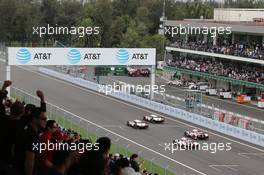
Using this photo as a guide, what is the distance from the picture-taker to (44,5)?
48969 mm

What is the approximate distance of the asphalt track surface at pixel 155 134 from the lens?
15211 mm

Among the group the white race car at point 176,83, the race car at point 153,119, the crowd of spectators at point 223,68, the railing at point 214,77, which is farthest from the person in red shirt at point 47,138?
the white race car at point 176,83

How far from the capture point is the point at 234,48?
31594 millimetres

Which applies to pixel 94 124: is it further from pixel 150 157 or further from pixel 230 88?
pixel 230 88

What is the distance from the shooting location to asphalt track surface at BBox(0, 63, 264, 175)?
15211 millimetres

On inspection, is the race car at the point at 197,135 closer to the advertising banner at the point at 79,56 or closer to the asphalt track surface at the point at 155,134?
the asphalt track surface at the point at 155,134

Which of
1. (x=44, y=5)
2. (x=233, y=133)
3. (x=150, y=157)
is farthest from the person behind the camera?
(x=44, y=5)

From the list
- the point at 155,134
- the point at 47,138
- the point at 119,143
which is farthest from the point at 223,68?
the point at 47,138

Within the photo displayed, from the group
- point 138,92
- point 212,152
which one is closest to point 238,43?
point 138,92

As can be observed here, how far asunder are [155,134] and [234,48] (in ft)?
42.6

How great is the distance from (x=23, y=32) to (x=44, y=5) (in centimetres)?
658

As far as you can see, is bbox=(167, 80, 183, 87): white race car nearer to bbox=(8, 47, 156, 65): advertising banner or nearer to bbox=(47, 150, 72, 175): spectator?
bbox=(8, 47, 156, 65): advertising banner

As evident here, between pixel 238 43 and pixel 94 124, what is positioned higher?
pixel 238 43

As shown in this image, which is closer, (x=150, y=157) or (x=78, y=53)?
(x=150, y=157)
